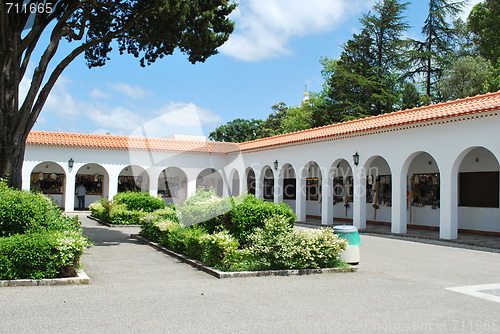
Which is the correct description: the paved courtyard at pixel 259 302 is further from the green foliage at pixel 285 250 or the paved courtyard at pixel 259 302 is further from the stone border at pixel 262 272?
the green foliage at pixel 285 250

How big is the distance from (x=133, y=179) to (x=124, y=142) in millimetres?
2776

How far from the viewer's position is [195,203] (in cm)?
1218

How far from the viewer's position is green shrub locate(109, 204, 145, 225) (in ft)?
64.7

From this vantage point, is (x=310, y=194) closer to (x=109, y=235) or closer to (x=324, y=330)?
(x=109, y=235)

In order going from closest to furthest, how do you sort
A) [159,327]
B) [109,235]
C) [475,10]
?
[159,327] < [109,235] < [475,10]

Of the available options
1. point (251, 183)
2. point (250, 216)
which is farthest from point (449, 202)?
point (251, 183)

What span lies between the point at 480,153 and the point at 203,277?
13.1m

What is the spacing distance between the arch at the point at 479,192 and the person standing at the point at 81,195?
20.5 m

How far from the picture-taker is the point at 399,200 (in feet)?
55.0

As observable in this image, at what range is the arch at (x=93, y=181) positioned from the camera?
94.2 feet

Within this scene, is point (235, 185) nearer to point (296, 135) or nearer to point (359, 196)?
point (296, 135)

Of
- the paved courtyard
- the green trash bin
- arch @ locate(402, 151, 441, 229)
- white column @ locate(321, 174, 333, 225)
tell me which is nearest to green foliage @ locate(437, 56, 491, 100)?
arch @ locate(402, 151, 441, 229)

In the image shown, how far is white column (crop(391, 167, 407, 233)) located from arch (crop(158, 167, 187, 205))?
1683cm

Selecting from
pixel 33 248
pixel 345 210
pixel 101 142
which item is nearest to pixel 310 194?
pixel 345 210
